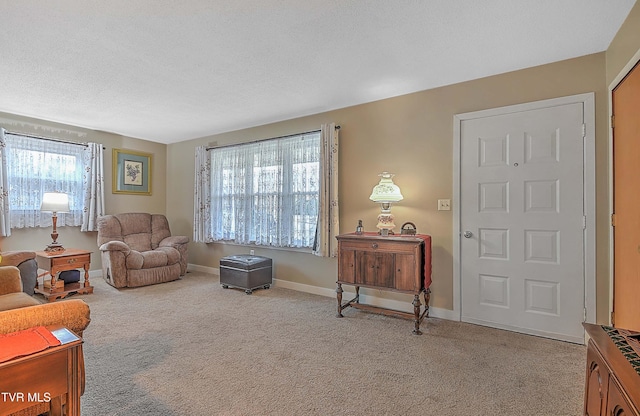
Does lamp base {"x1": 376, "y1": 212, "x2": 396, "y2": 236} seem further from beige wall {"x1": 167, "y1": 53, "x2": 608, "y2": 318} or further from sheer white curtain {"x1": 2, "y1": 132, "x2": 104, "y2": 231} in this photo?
sheer white curtain {"x1": 2, "y1": 132, "x2": 104, "y2": 231}

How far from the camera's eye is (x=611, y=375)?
1014 millimetres

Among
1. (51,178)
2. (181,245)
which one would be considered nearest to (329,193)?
(181,245)

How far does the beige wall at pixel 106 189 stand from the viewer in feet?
13.9

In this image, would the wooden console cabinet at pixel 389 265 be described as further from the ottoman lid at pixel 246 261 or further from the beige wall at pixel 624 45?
the beige wall at pixel 624 45

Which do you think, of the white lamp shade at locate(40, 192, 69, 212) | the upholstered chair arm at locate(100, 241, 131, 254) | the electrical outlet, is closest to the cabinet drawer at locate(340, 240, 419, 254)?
the electrical outlet

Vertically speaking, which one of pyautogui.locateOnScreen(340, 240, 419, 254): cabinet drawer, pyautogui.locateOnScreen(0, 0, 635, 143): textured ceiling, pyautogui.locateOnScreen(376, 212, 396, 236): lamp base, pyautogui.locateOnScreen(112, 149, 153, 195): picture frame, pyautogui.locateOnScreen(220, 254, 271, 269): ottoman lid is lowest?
pyautogui.locateOnScreen(220, 254, 271, 269): ottoman lid

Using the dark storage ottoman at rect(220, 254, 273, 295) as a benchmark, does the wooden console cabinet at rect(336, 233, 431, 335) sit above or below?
above

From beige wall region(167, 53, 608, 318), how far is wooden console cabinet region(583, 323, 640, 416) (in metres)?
1.68

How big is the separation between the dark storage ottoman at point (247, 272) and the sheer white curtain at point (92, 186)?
2.30m

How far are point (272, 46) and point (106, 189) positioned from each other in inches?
166

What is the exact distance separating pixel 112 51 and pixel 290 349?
2780 millimetres

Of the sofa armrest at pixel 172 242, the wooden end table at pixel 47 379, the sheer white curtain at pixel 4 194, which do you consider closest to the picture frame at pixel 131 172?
the sofa armrest at pixel 172 242

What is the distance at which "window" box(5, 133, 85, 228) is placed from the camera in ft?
13.6

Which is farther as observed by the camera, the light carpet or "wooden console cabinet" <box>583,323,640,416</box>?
the light carpet
